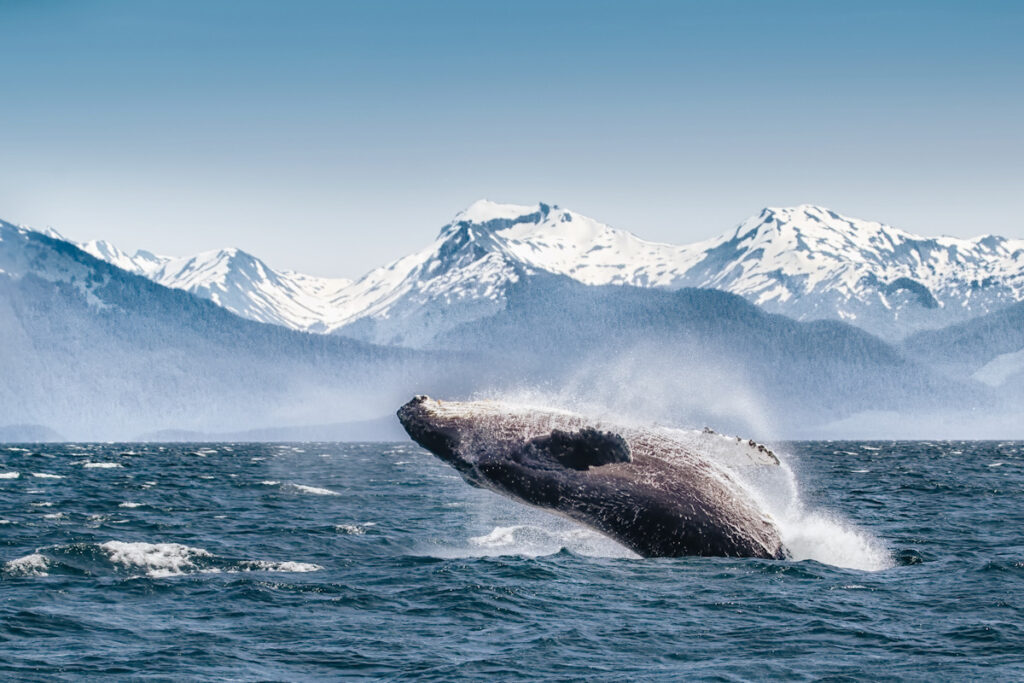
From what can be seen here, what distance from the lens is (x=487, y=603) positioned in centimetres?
1709

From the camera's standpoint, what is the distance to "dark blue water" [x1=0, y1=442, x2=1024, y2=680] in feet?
43.4

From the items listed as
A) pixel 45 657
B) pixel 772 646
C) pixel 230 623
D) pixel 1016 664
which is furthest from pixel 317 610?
pixel 1016 664

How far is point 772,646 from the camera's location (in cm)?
1397

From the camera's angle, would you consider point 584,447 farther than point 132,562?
No

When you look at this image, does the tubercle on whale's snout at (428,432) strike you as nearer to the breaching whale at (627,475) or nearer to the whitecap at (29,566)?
the breaching whale at (627,475)

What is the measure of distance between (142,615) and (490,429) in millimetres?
6561

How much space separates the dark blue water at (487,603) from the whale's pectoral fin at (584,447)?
223cm

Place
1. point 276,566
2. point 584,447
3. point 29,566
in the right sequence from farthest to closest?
point 276,566 < point 29,566 < point 584,447

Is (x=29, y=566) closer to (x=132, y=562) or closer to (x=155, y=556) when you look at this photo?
(x=132, y=562)

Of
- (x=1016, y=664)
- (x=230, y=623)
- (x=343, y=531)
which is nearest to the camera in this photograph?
(x=1016, y=664)

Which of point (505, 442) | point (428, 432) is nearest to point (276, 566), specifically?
point (428, 432)

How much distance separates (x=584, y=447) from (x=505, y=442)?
1.63 metres

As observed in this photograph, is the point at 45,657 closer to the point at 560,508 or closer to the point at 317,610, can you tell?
the point at 317,610

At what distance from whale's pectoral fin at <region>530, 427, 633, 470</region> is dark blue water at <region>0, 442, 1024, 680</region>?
7.33ft
